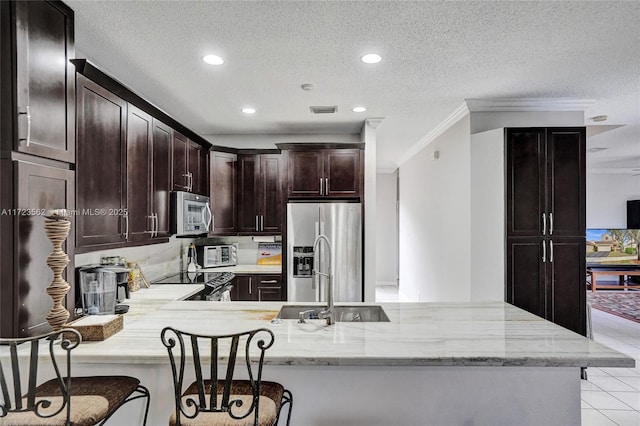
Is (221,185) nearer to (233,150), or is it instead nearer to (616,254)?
(233,150)

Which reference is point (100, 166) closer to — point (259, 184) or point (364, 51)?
point (364, 51)

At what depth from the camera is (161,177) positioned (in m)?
3.07

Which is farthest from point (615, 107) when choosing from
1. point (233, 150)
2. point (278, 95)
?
point (233, 150)

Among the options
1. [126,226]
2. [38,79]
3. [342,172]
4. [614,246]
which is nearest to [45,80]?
[38,79]

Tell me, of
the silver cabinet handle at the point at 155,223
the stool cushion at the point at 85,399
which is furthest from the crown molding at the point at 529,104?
the stool cushion at the point at 85,399

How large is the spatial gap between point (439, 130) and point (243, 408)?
4082 mm

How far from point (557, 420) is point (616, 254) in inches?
337

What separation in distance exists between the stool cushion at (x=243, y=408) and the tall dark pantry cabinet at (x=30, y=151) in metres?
0.90

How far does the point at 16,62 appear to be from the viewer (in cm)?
159

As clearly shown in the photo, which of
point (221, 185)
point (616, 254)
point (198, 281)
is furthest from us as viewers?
point (616, 254)

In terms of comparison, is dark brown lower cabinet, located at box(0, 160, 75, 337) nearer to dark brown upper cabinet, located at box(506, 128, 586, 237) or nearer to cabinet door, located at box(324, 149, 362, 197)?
cabinet door, located at box(324, 149, 362, 197)

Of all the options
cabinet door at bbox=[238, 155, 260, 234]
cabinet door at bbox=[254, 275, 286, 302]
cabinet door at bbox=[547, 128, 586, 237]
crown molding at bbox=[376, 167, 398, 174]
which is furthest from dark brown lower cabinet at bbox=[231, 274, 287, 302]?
crown molding at bbox=[376, 167, 398, 174]

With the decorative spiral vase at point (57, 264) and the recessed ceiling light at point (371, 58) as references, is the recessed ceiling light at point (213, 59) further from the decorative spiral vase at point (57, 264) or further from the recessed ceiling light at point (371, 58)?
the decorative spiral vase at point (57, 264)

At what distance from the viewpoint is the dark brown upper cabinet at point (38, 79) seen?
1.58 m
